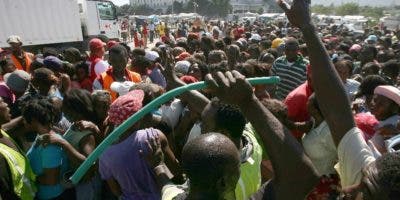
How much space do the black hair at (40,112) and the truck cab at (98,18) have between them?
20.1 meters

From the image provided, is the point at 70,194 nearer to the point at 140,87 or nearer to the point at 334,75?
the point at 140,87

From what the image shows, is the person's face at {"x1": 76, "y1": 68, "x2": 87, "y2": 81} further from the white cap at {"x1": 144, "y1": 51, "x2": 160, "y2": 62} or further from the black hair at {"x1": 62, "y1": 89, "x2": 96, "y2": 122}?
the black hair at {"x1": 62, "y1": 89, "x2": 96, "y2": 122}

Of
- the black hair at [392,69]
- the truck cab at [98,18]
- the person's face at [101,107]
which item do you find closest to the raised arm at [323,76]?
the person's face at [101,107]

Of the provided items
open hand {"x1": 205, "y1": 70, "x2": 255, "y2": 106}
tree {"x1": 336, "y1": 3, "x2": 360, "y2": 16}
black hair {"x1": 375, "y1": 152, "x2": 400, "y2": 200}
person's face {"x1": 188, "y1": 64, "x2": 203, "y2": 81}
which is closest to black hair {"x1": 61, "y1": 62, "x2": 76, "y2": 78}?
person's face {"x1": 188, "y1": 64, "x2": 203, "y2": 81}

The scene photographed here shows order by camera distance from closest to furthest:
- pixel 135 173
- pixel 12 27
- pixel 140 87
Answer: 1. pixel 135 173
2. pixel 140 87
3. pixel 12 27

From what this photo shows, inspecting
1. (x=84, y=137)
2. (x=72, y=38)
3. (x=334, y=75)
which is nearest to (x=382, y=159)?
(x=334, y=75)

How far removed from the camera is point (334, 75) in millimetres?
1968

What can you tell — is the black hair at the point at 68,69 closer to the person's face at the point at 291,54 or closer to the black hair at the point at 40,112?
the black hair at the point at 40,112

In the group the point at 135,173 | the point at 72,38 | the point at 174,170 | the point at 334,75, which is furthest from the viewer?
the point at 72,38

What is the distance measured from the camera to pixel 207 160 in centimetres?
162

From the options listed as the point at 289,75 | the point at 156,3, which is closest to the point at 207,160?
the point at 289,75

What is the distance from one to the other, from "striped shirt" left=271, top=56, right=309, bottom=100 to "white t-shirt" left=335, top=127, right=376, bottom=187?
4.00 meters

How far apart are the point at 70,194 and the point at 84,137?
1.62 feet

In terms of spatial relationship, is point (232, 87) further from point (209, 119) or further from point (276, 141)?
point (209, 119)
